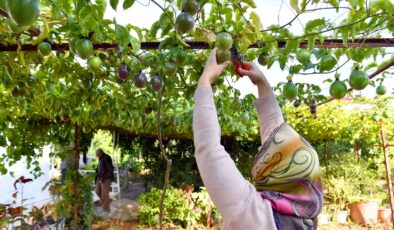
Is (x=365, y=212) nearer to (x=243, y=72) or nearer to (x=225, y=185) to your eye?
(x=243, y=72)

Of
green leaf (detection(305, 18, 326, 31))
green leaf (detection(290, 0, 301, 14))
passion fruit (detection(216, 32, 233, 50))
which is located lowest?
passion fruit (detection(216, 32, 233, 50))

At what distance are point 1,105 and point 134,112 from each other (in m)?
1.46

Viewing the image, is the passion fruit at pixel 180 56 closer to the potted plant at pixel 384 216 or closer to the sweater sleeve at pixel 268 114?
the sweater sleeve at pixel 268 114

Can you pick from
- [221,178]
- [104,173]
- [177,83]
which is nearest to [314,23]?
[221,178]

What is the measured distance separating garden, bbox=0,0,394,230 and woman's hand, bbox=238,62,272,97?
6 centimetres

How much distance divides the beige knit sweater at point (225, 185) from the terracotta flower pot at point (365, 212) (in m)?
7.14

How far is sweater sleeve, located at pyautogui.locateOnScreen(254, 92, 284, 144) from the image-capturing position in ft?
4.82

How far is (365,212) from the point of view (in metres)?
7.18

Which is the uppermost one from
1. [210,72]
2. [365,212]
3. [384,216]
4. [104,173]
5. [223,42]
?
[223,42]

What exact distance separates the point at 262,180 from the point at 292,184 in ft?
Answer: 0.41

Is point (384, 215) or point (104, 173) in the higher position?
point (104, 173)

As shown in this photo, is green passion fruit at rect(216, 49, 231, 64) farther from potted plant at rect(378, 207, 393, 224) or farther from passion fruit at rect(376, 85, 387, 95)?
potted plant at rect(378, 207, 393, 224)

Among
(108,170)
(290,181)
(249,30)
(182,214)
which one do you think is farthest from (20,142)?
(290,181)

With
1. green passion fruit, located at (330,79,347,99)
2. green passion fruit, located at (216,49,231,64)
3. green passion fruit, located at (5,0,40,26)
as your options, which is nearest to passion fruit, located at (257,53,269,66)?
green passion fruit, located at (330,79,347,99)
